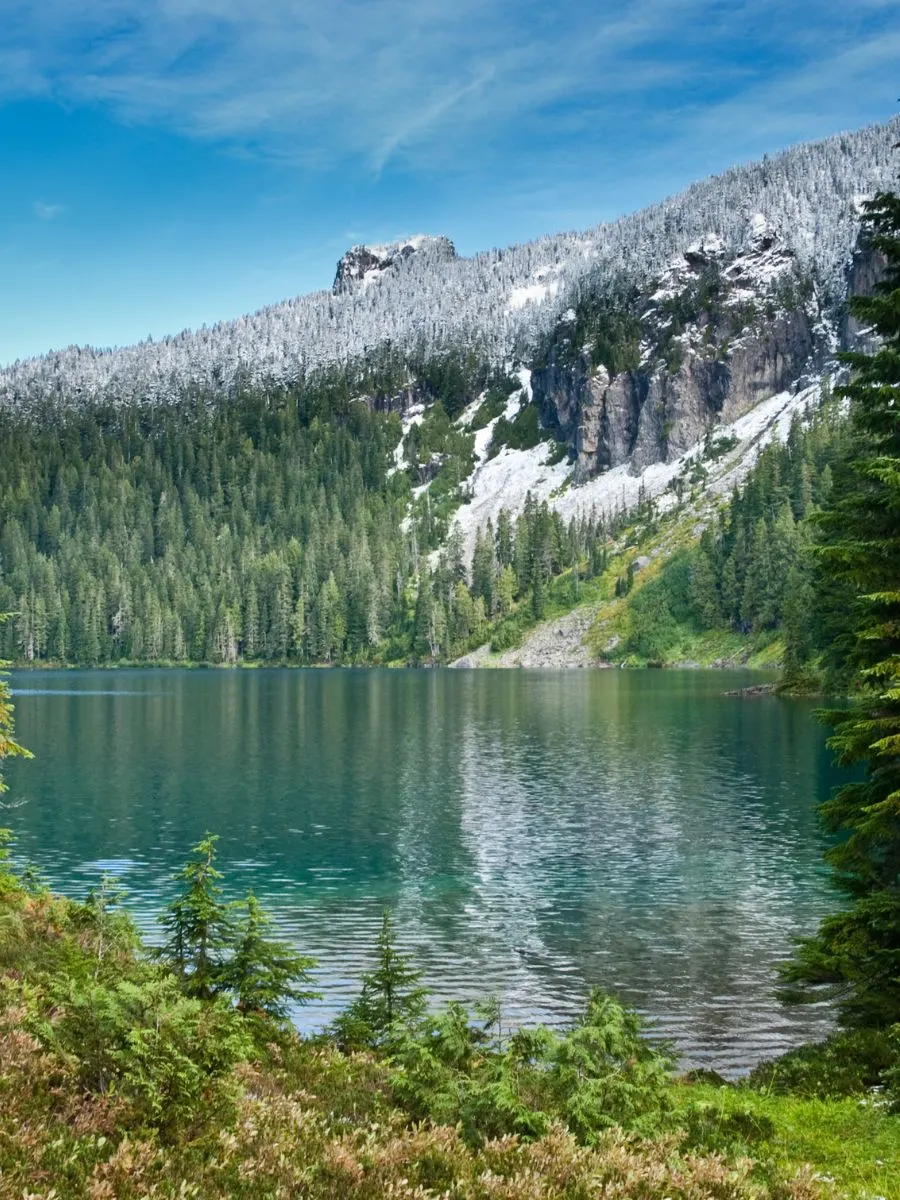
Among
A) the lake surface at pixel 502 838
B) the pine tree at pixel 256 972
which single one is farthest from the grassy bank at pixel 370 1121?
the lake surface at pixel 502 838

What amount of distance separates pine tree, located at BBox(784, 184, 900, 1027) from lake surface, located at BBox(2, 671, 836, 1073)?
3.89 m

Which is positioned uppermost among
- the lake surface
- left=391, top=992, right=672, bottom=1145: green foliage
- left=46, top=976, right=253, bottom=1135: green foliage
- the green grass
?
left=46, top=976, right=253, bottom=1135: green foliage

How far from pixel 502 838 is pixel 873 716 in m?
29.8

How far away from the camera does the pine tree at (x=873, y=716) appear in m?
19.7

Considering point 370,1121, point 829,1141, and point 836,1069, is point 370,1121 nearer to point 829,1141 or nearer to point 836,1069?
point 829,1141

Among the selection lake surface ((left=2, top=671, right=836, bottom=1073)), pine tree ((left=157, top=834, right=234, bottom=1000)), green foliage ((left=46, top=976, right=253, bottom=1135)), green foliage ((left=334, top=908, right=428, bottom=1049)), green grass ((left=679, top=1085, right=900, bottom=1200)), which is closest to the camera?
green foliage ((left=46, top=976, right=253, bottom=1135))

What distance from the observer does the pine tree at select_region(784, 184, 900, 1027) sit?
774 inches

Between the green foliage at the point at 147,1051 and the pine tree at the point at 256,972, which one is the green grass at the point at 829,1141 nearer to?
the green foliage at the point at 147,1051

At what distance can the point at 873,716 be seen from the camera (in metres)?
21.2

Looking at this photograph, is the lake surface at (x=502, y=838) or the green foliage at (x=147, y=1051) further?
the lake surface at (x=502, y=838)

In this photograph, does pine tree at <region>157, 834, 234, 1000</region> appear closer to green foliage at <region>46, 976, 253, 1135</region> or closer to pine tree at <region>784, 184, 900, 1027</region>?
green foliage at <region>46, 976, 253, 1135</region>

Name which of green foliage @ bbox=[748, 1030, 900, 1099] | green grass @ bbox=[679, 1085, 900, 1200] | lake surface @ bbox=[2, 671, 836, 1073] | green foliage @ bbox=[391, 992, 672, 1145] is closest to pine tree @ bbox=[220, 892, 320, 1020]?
green foliage @ bbox=[391, 992, 672, 1145]

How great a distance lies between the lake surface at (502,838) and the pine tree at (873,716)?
3887mm

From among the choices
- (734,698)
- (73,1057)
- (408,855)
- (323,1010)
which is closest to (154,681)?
(734,698)
